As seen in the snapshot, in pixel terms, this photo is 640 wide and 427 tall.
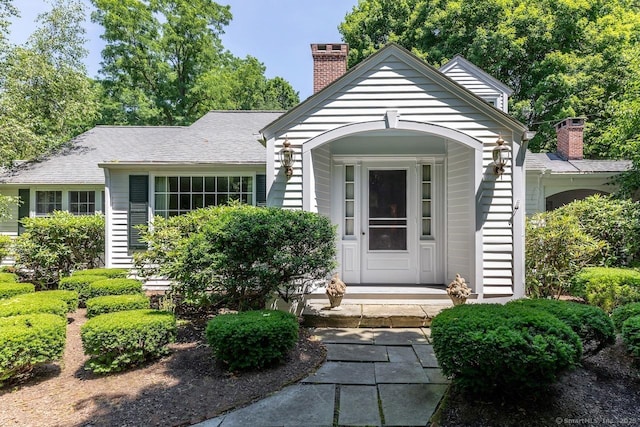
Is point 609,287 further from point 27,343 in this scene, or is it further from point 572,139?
point 572,139

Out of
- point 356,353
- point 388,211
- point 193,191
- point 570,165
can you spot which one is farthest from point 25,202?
point 570,165

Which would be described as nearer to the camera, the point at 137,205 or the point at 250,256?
the point at 250,256

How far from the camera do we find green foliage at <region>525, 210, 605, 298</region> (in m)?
5.91

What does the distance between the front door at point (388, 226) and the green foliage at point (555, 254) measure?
2.00 metres

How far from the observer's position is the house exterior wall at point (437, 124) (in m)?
5.52

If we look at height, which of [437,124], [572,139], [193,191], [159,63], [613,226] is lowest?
[613,226]

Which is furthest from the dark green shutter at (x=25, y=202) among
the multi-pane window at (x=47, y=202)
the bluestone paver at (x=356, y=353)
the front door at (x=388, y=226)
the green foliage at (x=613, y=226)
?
the green foliage at (x=613, y=226)

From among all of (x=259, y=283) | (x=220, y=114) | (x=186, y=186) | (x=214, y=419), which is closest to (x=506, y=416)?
(x=214, y=419)

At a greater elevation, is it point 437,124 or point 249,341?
point 437,124

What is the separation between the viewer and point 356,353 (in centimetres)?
408

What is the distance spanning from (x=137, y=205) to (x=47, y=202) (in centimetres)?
324

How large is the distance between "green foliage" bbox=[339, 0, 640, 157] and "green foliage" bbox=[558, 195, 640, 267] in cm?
980

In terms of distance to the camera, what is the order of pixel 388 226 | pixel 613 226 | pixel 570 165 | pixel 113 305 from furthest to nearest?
pixel 570 165, pixel 613 226, pixel 388 226, pixel 113 305

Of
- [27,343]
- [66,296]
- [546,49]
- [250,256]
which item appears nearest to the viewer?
[27,343]
